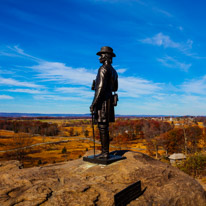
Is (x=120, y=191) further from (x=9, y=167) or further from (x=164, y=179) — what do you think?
(x=9, y=167)

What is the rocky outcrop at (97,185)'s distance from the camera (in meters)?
5.14

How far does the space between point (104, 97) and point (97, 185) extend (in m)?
3.77

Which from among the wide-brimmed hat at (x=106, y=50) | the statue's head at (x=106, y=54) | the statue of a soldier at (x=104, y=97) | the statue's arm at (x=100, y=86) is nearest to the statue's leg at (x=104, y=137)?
the statue of a soldier at (x=104, y=97)

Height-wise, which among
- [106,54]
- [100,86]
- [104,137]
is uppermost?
[106,54]

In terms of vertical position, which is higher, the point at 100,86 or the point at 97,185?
the point at 100,86

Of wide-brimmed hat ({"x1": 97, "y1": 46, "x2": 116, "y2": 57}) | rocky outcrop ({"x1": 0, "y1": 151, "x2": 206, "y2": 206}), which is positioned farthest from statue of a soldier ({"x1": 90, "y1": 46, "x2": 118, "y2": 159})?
rocky outcrop ({"x1": 0, "y1": 151, "x2": 206, "y2": 206})

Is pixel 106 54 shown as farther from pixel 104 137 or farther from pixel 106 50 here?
pixel 104 137

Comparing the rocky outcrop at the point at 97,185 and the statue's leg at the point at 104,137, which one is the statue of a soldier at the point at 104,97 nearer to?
the statue's leg at the point at 104,137

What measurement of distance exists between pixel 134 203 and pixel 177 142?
165 ft

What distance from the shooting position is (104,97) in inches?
332

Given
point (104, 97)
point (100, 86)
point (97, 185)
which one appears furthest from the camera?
point (104, 97)

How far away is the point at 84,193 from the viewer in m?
5.36

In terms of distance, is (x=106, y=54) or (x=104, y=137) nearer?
(x=104, y=137)

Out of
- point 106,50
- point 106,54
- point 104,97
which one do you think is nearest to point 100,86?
point 104,97
